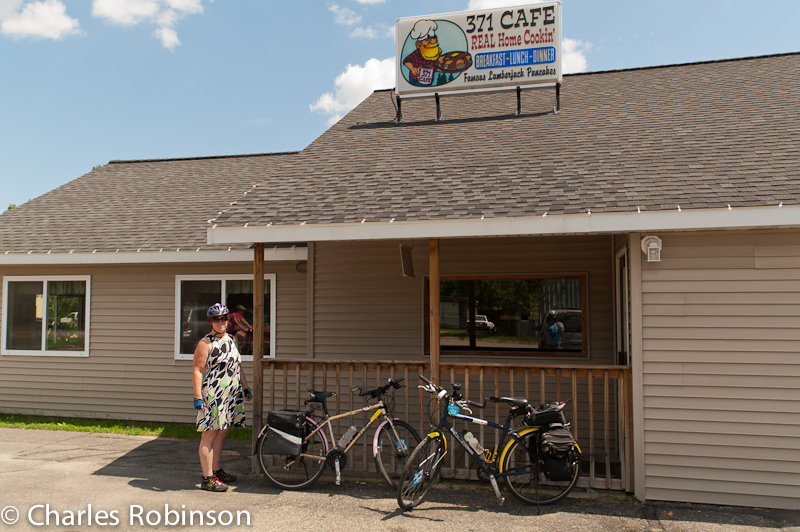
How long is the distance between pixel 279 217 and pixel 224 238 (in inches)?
24.2

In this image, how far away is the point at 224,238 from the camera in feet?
19.6

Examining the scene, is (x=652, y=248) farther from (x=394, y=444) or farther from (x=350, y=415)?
(x=350, y=415)

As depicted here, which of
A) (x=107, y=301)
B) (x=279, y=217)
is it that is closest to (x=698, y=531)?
(x=279, y=217)

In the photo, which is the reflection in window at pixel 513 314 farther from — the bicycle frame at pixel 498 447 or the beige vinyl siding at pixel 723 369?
the bicycle frame at pixel 498 447

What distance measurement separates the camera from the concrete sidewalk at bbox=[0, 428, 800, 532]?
464cm

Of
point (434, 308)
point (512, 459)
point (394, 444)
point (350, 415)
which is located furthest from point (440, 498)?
point (434, 308)

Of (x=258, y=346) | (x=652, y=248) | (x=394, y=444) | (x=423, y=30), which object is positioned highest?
(x=423, y=30)

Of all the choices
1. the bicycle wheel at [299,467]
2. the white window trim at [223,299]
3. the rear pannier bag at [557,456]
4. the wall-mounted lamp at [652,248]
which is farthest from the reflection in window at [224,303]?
the wall-mounted lamp at [652,248]

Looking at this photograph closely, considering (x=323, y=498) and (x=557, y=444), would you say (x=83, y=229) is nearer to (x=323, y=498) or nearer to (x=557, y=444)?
(x=323, y=498)

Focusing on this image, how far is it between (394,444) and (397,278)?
2800mm

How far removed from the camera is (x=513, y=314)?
291 inches

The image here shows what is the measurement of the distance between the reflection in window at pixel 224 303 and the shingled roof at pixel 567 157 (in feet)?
7.76

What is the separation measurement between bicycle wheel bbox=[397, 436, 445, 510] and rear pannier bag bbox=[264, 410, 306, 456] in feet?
3.73

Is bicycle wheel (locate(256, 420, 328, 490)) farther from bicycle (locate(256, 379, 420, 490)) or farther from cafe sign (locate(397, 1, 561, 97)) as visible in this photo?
cafe sign (locate(397, 1, 561, 97))
